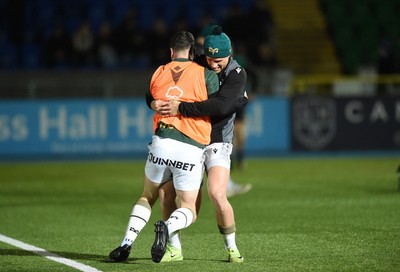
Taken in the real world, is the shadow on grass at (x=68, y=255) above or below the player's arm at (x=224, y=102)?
below

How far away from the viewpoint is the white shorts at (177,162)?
813 cm

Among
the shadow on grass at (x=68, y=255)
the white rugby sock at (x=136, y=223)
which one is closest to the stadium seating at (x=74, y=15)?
the shadow on grass at (x=68, y=255)

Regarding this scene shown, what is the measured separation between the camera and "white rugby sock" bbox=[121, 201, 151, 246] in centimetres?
824

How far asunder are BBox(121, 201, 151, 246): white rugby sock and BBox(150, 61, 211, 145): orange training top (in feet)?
2.55

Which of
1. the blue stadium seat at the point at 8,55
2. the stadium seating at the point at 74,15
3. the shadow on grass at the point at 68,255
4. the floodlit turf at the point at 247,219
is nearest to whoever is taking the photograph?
the floodlit turf at the point at 247,219

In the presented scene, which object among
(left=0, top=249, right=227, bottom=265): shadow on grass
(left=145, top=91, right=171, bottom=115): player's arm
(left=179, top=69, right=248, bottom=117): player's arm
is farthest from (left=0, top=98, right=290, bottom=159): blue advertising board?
(left=145, top=91, right=171, bottom=115): player's arm

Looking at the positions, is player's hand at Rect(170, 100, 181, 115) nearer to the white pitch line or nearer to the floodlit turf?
the floodlit turf

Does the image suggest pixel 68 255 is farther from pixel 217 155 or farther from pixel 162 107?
pixel 162 107

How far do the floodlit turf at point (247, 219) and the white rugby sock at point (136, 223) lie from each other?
0.77 feet

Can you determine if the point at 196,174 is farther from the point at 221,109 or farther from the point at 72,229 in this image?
the point at 72,229

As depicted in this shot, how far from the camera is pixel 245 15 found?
24.5m

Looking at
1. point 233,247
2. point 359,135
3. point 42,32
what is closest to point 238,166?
point 359,135

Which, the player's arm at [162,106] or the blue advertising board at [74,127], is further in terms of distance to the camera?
the blue advertising board at [74,127]

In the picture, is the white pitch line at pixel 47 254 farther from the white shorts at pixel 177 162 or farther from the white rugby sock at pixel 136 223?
the white shorts at pixel 177 162
